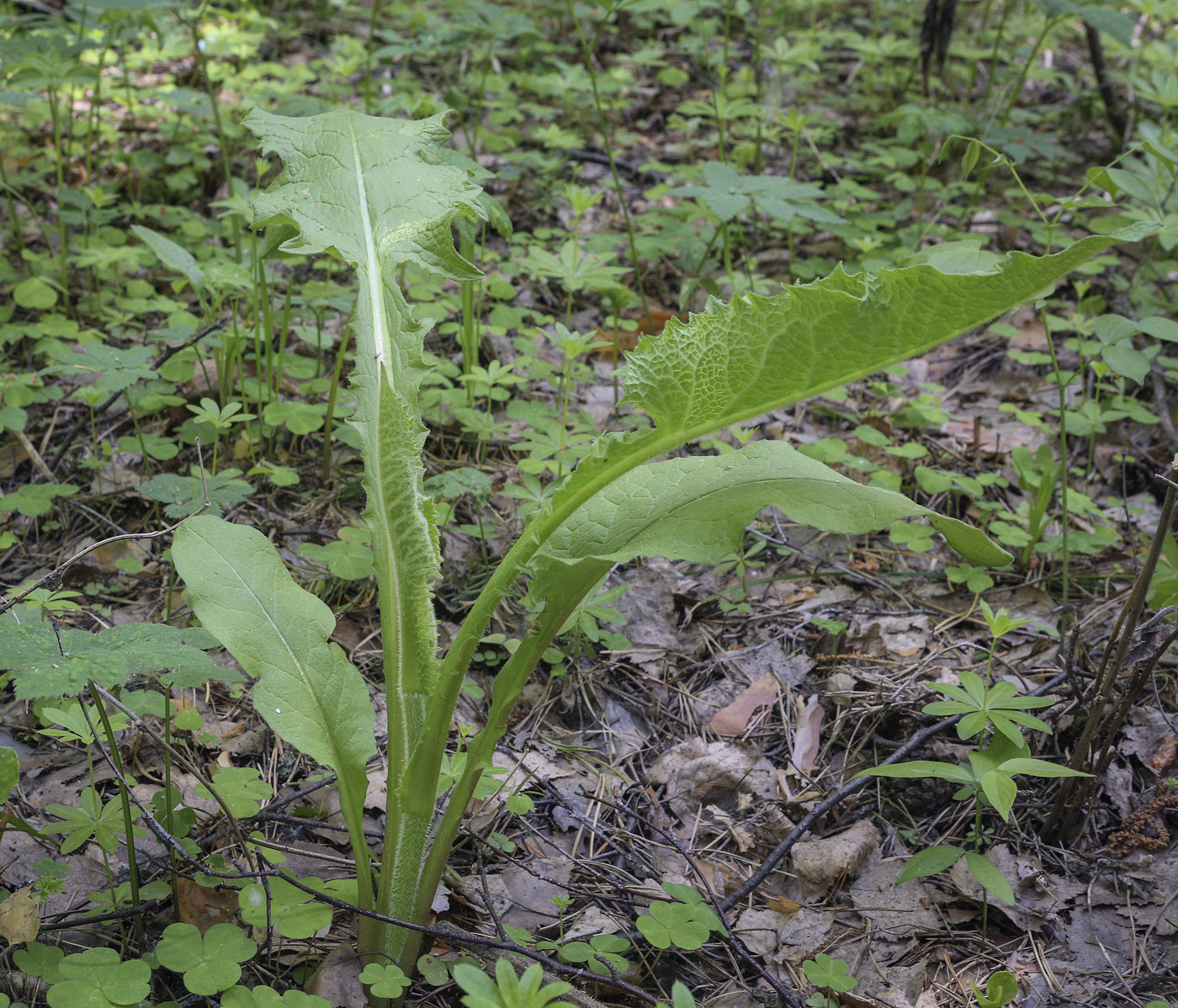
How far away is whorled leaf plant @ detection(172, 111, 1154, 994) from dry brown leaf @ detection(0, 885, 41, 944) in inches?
19.3

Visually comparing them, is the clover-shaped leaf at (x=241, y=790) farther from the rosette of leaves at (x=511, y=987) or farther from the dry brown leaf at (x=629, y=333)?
the dry brown leaf at (x=629, y=333)

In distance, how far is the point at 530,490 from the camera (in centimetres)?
265

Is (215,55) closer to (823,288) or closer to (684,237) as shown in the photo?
(684,237)

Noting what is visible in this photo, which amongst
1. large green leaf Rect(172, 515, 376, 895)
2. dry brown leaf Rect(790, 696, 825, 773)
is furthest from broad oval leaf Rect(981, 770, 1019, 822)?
large green leaf Rect(172, 515, 376, 895)

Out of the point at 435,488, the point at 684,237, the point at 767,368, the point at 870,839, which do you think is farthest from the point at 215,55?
the point at 870,839

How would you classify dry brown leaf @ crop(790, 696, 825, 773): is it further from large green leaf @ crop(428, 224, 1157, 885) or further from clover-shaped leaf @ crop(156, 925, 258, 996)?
clover-shaped leaf @ crop(156, 925, 258, 996)

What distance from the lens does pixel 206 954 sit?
1.49 metres

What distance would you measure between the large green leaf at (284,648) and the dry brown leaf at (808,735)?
1.15 m

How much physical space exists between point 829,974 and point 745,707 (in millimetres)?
818

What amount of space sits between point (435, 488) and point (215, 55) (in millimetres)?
4041

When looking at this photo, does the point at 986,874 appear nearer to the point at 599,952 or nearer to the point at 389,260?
the point at 599,952

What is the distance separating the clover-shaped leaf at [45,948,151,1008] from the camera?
1.36 metres

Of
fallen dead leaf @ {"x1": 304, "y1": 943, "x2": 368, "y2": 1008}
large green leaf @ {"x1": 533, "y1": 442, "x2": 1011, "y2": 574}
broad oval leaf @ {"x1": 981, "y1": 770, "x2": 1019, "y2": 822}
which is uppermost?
large green leaf @ {"x1": 533, "y1": 442, "x2": 1011, "y2": 574}

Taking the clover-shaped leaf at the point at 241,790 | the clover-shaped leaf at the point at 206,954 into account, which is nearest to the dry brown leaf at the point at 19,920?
the clover-shaped leaf at the point at 206,954
